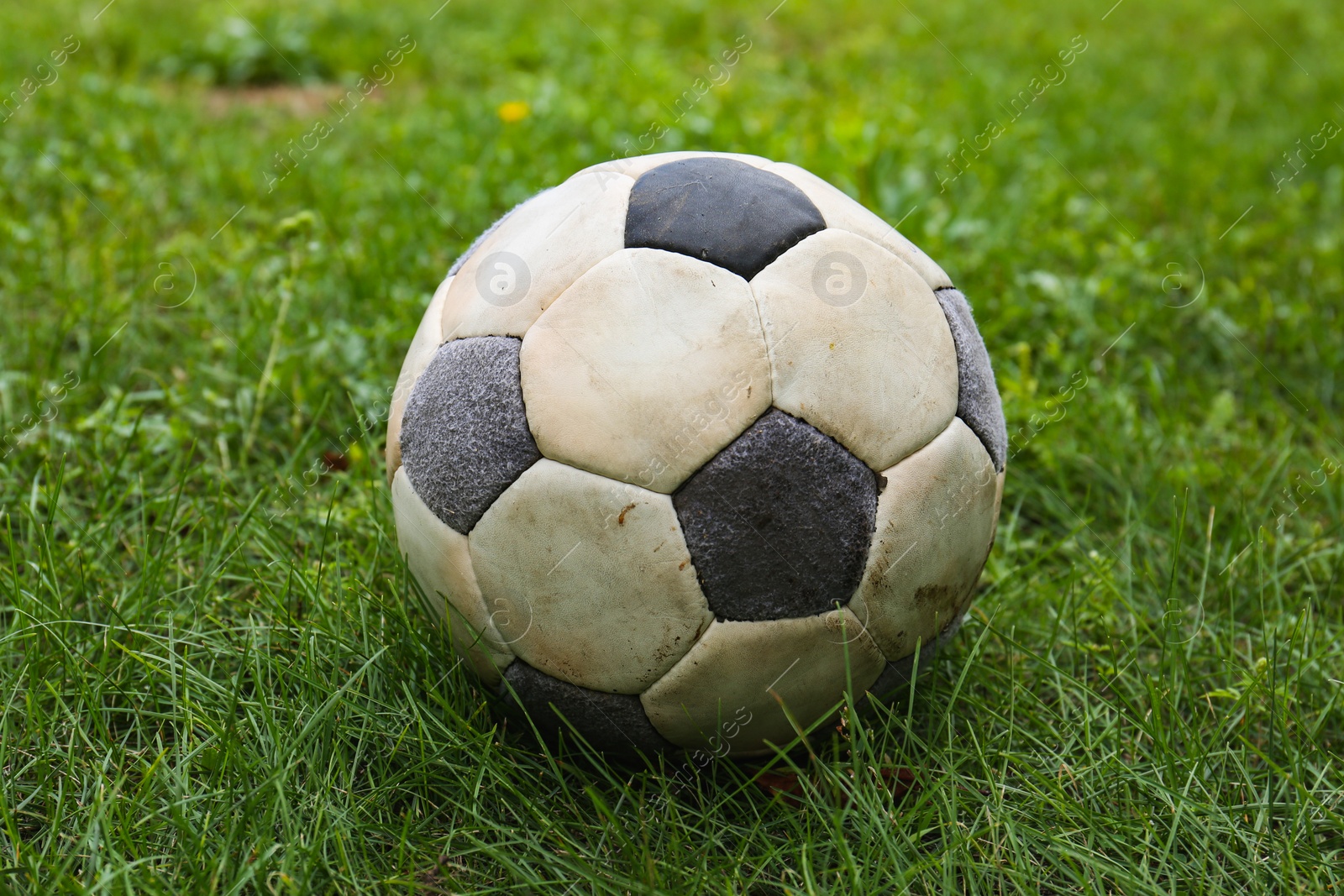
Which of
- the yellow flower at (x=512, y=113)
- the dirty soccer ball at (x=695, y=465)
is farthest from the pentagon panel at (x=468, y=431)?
the yellow flower at (x=512, y=113)

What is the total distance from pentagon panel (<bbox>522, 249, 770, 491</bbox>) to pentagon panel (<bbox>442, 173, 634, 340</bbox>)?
7 centimetres

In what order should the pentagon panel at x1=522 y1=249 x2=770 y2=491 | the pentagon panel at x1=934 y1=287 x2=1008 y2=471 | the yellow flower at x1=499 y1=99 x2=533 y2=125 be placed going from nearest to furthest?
the pentagon panel at x1=522 y1=249 x2=770 y2=491 < the pentagon panel at x1=934 y1=287 x2=1008 y2=471 < the yellow flower at x1=499 y1=99 x2=533 y2=125

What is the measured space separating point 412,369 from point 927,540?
3.17 ft

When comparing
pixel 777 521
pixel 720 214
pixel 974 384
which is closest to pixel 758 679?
pixel 777 521

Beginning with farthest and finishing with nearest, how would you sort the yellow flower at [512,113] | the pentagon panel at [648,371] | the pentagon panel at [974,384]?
the yellow flower at [512,113] → the pentagon panel at [974,384] → the pentagon panel at [648,371]

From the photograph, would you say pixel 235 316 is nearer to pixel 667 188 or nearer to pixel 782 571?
pixel 667 188

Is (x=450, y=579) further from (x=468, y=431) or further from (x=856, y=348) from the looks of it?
(x=856, y=348)

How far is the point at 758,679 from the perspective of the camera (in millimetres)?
1700

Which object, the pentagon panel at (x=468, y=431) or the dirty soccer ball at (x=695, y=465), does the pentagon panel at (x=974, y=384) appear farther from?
the pentagon panel at (x=468, y=431)

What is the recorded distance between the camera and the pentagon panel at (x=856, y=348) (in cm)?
167

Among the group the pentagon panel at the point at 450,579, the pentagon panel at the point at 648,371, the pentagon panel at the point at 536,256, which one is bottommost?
the pentagon panel at the point at 450,579

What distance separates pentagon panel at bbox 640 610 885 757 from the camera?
1.67m

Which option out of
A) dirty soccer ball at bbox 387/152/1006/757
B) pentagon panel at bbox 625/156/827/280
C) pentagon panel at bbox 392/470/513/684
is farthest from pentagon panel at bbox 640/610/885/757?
pentagon panel at bbox 625/156/827/280

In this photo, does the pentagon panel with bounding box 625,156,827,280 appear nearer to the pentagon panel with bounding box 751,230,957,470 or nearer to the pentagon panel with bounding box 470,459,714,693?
the pentagon panel with bounding box 751,230,957,470
